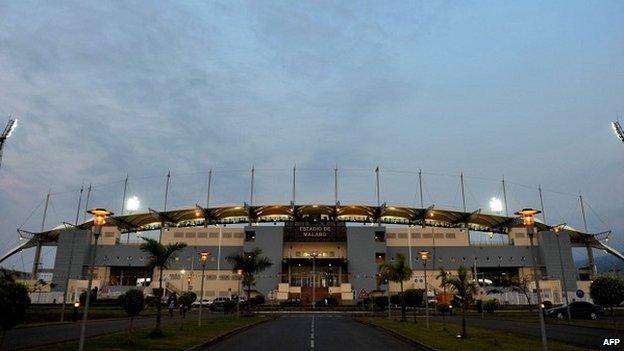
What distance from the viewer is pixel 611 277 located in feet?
94.9

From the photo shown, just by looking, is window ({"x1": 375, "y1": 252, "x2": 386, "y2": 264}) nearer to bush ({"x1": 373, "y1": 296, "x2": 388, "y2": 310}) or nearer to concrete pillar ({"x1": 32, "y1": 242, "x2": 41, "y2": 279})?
bush ({"x1": 373, "y1": 296, "x2": 388, "y2": 310})

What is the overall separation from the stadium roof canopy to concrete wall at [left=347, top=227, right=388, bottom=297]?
653 cm

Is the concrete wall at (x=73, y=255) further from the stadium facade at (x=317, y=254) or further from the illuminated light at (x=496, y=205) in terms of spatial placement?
the illuminated light at (x=496, y=205)

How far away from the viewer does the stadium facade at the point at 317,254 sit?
290 feet

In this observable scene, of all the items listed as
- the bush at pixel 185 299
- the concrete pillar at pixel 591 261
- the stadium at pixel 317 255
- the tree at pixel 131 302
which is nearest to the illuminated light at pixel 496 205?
the stadium at pixel 317 255

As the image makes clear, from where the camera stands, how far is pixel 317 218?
99.6m

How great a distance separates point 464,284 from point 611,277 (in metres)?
11.1

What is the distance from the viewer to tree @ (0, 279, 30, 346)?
41.3 feet

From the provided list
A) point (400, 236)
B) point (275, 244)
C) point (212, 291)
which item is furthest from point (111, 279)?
point (400, 236)

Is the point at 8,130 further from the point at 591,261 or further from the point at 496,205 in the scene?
the point at 591,261

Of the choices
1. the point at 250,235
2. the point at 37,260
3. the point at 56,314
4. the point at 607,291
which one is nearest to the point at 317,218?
the point at 250,235

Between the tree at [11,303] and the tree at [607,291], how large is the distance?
3049cm

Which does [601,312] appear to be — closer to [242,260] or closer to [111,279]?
[242,260]

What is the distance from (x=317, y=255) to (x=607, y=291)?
6963cm
